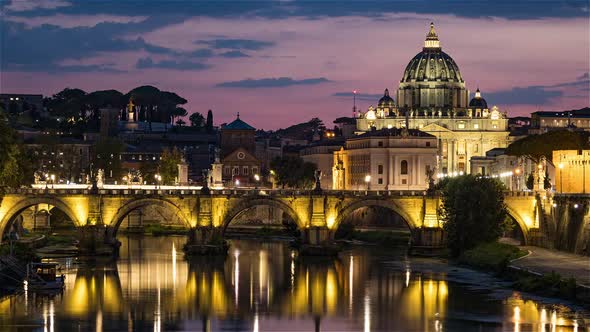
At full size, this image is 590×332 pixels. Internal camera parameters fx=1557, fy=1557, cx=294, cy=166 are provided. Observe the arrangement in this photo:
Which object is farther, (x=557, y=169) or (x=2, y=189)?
(x=557, y=169)

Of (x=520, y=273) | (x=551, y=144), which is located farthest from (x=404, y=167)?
(x=520, y=273)

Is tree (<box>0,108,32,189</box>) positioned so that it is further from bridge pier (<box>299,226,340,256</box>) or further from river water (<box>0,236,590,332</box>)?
bridge pier (<box>299,226,340,256</box>)

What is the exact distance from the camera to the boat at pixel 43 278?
79562 millimetres

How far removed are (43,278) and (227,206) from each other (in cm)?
2553

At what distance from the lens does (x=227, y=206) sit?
104438 millimetres

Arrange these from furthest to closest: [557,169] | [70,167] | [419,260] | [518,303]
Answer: [70,167], [557,169], [419,260], [518,303]

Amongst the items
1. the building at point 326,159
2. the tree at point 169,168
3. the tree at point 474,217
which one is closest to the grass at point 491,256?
the tree at point 474,217

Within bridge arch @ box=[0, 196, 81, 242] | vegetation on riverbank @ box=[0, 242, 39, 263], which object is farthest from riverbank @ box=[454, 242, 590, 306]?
bridge arch @ box=[0, 196, 81, 242]

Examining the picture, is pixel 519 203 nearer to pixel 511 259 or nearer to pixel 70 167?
pixel 511 259

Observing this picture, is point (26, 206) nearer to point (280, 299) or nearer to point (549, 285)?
point (280, 299)

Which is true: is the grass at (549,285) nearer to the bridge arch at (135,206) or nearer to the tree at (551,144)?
the bridge arch at (135,206)

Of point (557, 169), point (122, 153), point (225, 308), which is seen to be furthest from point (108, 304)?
point (122, 153)

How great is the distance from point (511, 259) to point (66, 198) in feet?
105

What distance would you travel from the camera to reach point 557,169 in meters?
107
